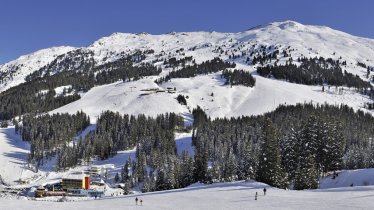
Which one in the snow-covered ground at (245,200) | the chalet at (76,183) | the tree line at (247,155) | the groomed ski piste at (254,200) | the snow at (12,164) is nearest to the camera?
the snow-covered ground at (245,200)

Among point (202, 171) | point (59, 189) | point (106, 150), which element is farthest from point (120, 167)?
point (202, 171)

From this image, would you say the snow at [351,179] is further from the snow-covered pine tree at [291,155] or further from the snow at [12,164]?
the snow at [12,164]

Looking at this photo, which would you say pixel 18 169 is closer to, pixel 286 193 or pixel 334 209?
pixel 286 193

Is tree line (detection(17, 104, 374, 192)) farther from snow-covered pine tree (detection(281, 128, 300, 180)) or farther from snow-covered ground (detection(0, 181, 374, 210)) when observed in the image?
snow-covered ground (detection(0, 181, 374, 210))

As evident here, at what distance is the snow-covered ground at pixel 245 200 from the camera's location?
58781 millimetres

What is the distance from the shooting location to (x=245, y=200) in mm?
66625

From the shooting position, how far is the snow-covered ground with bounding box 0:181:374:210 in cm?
5878

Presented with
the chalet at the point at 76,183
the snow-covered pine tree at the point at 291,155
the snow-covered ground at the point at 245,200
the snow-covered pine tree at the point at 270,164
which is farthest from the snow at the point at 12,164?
the snow-covered pine tree at the point at 270,164

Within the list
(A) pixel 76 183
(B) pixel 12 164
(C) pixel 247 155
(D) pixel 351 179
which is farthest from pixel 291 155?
(B) pixel 12 164

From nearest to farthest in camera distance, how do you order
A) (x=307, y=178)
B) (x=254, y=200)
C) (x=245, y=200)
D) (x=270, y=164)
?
(x=254, y=200), (x=245, y=200), (x=307, y=178), (x=270, y=164)

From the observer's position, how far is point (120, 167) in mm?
174625

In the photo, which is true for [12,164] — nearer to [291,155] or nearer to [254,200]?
[291,155]

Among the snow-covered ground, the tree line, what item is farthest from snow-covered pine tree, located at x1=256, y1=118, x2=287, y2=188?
the snow-covered ground

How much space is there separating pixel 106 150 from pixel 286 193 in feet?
436
